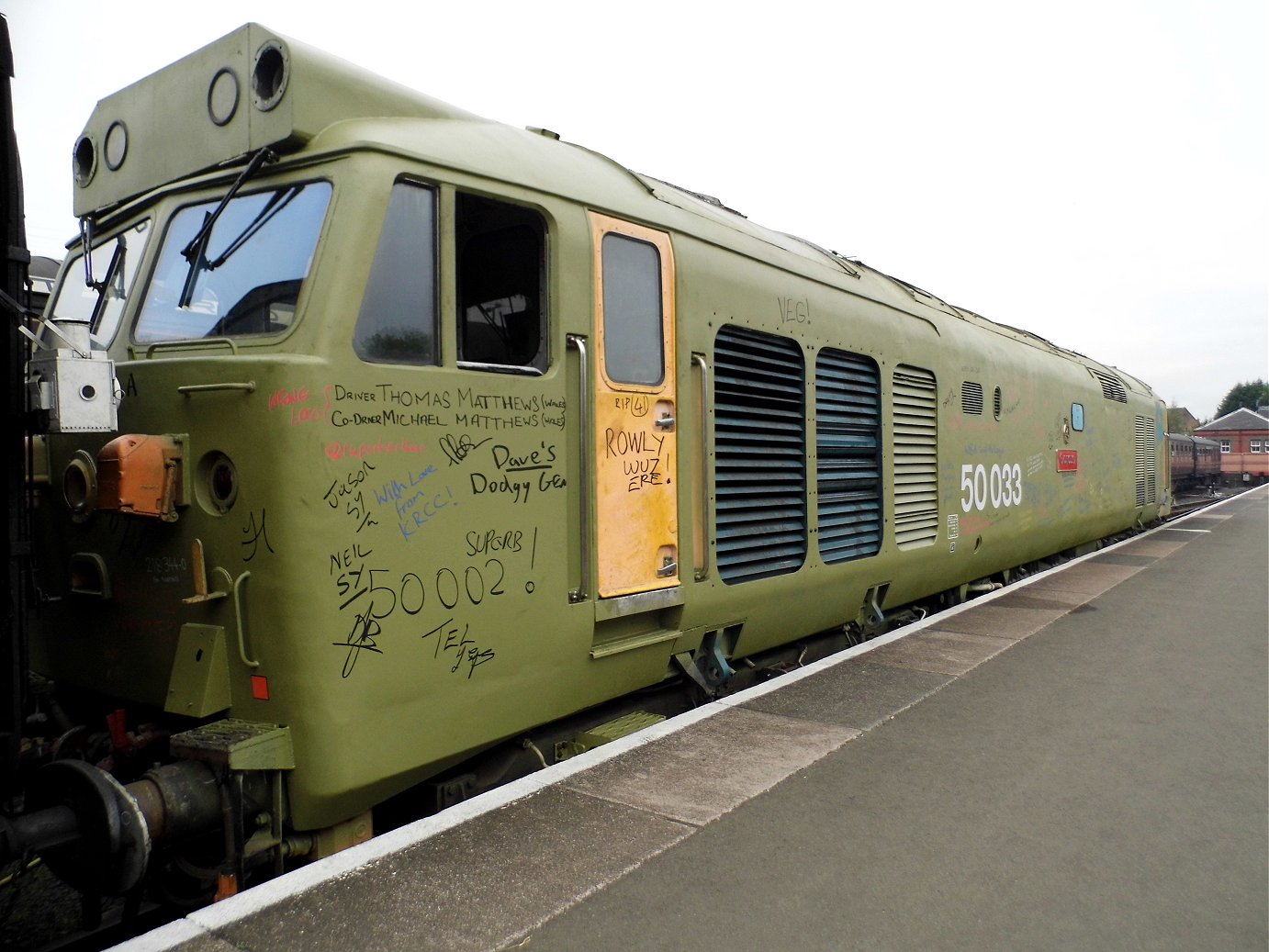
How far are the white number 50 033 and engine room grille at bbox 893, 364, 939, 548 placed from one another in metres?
0.70

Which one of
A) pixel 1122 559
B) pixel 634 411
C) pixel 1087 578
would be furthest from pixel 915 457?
pixel 1122 559

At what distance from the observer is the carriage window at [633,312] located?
3982 millimetres

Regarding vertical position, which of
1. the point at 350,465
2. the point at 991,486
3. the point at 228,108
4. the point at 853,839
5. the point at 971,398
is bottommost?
the point at 853,839

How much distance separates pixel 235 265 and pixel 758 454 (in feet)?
8.95

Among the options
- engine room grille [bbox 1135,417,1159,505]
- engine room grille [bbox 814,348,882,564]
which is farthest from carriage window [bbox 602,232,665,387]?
engine room grille [bbox 1135,417,1159,505]

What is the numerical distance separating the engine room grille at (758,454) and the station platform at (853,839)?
28.9 inches

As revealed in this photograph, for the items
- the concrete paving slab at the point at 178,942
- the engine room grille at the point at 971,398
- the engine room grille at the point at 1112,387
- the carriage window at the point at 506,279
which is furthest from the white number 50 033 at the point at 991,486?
the concrete paving slab at the point at 178,942

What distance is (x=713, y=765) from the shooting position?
385 centimetres

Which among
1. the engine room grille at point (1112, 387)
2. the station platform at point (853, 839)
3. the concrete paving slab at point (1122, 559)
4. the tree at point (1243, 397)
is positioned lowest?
the station platform at point (853, 839)

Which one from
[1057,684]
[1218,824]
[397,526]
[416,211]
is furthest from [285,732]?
[1057,684]

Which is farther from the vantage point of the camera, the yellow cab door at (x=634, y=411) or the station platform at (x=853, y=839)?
the yellow cab door at (x=634, y=411)

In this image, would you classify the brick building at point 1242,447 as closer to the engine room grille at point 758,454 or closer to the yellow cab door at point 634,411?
the engine room grille at point 758,454

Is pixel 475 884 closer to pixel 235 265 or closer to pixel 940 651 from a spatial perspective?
pixel 235 265

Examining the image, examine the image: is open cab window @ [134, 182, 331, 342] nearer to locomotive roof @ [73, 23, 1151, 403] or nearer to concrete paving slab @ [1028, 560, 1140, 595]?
locomotive roof @ [73, 23, 1151, 403]
